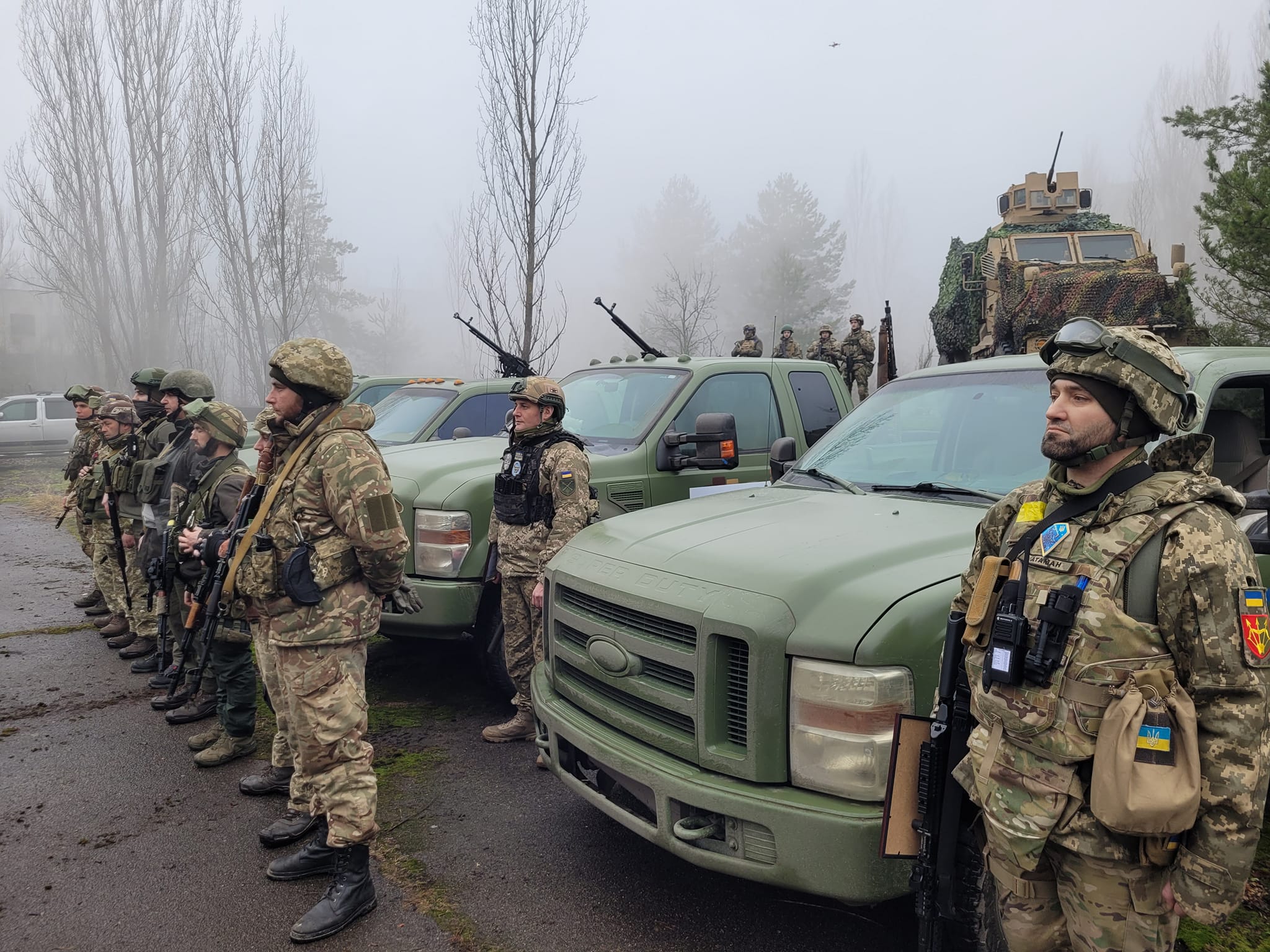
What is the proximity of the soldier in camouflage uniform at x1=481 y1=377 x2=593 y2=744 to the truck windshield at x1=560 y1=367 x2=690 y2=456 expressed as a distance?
34.3 inches

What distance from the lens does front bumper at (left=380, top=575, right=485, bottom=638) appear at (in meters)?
4.79

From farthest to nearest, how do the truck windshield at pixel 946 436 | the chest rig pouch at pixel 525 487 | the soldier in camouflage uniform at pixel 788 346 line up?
the soldier in camouflage uniform at pixel 788 346 → the chest rig pouch at pixel 525 487 → the truck windshield at pixel 946 436

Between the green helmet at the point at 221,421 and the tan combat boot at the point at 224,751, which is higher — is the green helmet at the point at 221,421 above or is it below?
above

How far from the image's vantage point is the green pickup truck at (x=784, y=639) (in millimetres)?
2379

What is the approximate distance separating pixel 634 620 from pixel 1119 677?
1.49m

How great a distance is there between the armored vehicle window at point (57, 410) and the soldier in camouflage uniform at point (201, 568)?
71.2ft

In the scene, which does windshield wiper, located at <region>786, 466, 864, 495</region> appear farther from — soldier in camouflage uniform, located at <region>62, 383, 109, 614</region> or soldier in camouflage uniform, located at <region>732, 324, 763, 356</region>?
soldier in camouflage uniform, located at <region>732, 324, 763, 356</region>

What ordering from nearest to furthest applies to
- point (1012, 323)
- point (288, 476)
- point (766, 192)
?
Answer: point (288, 476) → point (1012, 323) → point (766, 192)

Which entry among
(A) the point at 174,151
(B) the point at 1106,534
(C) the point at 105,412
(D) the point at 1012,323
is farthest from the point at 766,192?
(B) the point at 1106,534

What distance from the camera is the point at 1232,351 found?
12.0 ft

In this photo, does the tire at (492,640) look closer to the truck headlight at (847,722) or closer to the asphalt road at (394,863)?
the asphalt road at (394,863)

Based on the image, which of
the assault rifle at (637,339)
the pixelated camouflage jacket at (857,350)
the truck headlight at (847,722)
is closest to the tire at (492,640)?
the assault rifle at (637,339)

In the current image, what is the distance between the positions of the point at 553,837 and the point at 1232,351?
3.46 m

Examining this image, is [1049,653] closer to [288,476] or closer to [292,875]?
[288,476]
